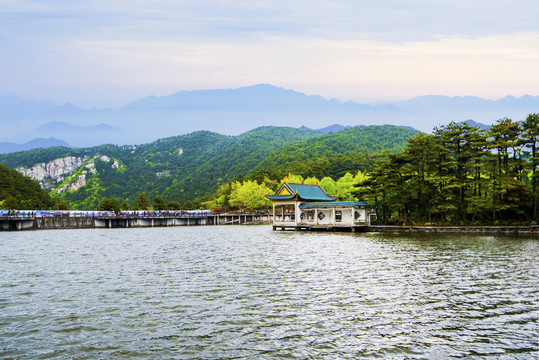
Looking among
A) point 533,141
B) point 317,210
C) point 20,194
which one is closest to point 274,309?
point 533,141

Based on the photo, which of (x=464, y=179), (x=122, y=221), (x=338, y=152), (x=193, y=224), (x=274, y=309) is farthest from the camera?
(x=338, y=152)

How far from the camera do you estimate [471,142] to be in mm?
53719

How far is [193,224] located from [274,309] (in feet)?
296

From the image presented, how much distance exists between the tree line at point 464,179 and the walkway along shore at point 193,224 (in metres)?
2.16

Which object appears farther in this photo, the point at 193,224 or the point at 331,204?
the point at 193,224

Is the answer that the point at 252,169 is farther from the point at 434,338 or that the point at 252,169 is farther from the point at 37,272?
the point at 434,338

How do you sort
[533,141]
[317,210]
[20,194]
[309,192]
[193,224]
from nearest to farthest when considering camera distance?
[533,141] → [317,210] → [309,192] → [20,194] → [193,224]

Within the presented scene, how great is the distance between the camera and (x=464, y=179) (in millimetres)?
54156

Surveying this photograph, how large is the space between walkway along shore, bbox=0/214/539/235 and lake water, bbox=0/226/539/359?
22365mm

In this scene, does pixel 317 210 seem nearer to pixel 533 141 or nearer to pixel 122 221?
pixel 533 141

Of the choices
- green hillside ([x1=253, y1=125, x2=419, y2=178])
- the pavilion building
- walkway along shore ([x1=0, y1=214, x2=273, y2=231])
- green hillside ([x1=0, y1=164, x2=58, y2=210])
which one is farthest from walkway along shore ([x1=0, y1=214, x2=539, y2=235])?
green hillside ([x1=253, y1=125, x2=419, y2=178])

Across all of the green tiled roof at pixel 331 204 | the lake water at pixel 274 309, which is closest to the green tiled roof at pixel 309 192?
the green tiled roof at pixel 331 204

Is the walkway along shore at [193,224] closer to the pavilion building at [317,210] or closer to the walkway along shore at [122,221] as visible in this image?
the walkway along shore at [122,221]

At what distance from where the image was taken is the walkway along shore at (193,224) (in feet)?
159
